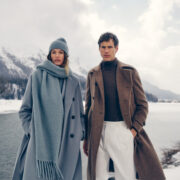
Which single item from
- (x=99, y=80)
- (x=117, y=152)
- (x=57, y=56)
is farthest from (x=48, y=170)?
(x=57, y=56)

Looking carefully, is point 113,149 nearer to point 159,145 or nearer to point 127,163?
point 127,163

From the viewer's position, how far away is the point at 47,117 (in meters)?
2.17

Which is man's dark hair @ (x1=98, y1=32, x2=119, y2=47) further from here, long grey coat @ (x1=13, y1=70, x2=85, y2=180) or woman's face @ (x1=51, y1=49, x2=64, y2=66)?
long grey coat @ (x1=13, y1=70, x2=85, y2=180)

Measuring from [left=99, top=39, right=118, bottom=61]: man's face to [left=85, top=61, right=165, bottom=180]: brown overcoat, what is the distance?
0.17m

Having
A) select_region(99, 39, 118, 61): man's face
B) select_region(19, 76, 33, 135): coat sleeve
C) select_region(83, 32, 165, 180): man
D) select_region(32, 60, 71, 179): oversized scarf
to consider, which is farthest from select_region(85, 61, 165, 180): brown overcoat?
select_region(19, 76, 33, 135): coat sleeve

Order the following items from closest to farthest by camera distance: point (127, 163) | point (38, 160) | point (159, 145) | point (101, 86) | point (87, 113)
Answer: point (38, 160) < point (127, 163) < point (101, 86) < point (87, 113) < point (159, 145)

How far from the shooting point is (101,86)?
2375mm

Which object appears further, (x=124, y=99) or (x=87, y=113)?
(x=87, y=113)

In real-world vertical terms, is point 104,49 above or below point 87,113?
above

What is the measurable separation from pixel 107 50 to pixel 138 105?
82 centimetres

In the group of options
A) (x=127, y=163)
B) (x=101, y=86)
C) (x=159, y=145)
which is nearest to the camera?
(x=127, y=163)

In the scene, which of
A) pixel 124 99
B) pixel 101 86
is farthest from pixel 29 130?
pixel 124 99

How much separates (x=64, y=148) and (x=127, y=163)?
0.78 meters

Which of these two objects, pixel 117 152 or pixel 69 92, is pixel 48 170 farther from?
pixel 69 92
